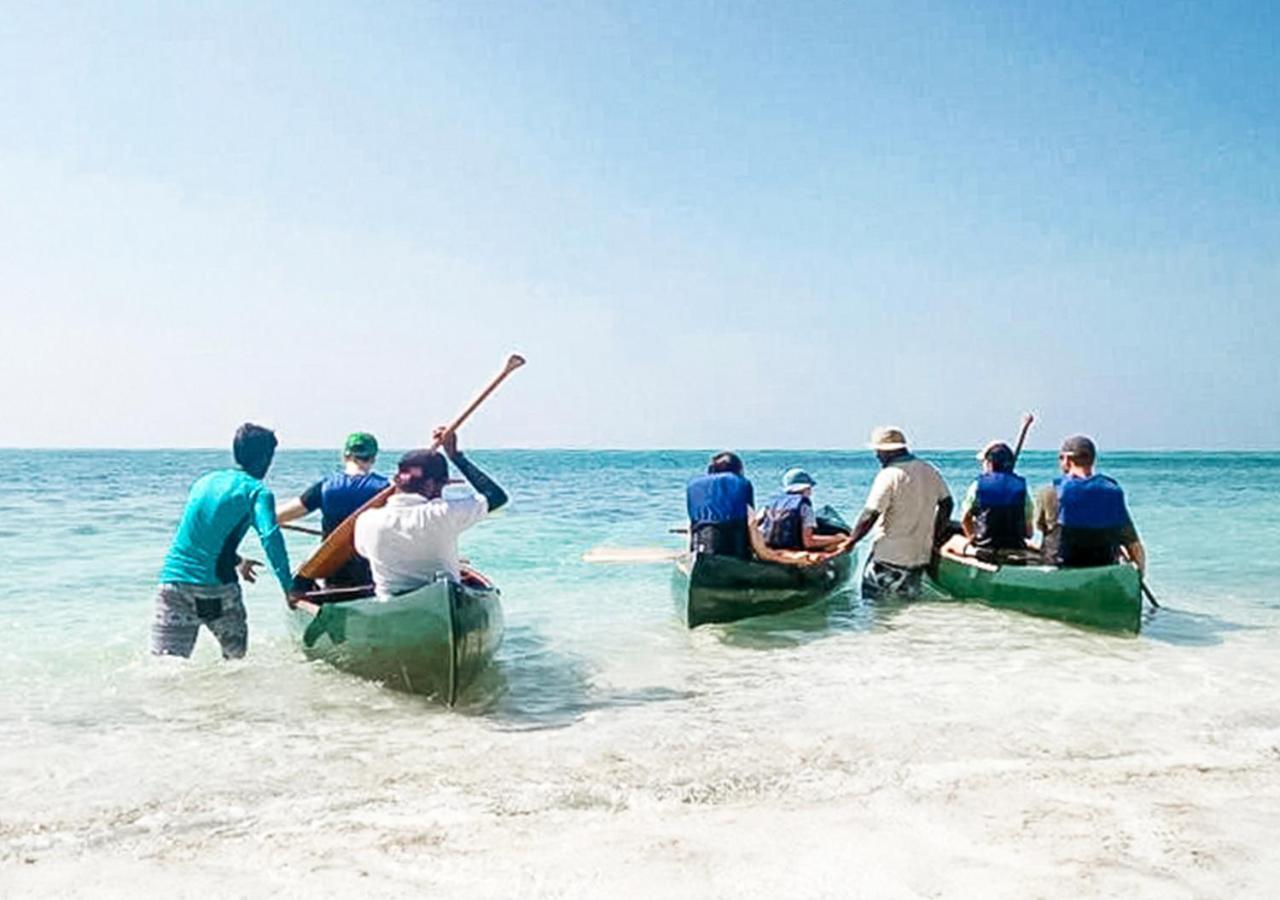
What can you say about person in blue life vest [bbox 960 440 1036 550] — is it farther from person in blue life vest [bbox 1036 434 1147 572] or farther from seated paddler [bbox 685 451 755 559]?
seated paddler [bbox 685 451 755 559]

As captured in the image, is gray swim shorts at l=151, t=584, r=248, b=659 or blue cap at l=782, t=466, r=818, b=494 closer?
gray swim shorts at l=151, t=584, r=248, b=659

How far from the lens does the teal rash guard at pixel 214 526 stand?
7.11 meters

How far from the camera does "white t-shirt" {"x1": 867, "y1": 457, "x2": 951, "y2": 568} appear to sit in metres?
11.0

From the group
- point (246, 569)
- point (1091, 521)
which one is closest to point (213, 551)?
point (246, 569)

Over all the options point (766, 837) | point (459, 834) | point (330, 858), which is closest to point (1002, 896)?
point (766, 837)

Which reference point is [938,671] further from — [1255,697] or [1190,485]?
[1190,485]

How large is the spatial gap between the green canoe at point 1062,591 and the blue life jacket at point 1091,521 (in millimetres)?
254

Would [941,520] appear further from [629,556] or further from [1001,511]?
[629,556]

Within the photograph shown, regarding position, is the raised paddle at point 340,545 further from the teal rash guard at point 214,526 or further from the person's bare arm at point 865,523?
the person's bare arm at point 865,523

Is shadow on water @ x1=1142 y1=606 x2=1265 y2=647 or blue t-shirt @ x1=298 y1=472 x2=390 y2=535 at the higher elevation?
blue t-shirt @ x1=298 y1=472 x2=390 y2=535

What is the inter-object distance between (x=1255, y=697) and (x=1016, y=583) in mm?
3158

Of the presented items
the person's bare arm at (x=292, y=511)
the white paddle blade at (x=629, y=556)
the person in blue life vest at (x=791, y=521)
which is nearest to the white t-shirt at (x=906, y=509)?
the person in blue life vest at (x=791, y=521)

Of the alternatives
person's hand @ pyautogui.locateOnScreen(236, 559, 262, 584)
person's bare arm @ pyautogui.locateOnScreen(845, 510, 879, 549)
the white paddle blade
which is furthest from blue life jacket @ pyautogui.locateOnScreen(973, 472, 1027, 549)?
person's hand @ pyautogui.locateOnScreen(236, 559, 262, 584)

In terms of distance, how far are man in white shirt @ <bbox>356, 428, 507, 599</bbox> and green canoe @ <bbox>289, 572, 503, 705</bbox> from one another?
9.0 inches
